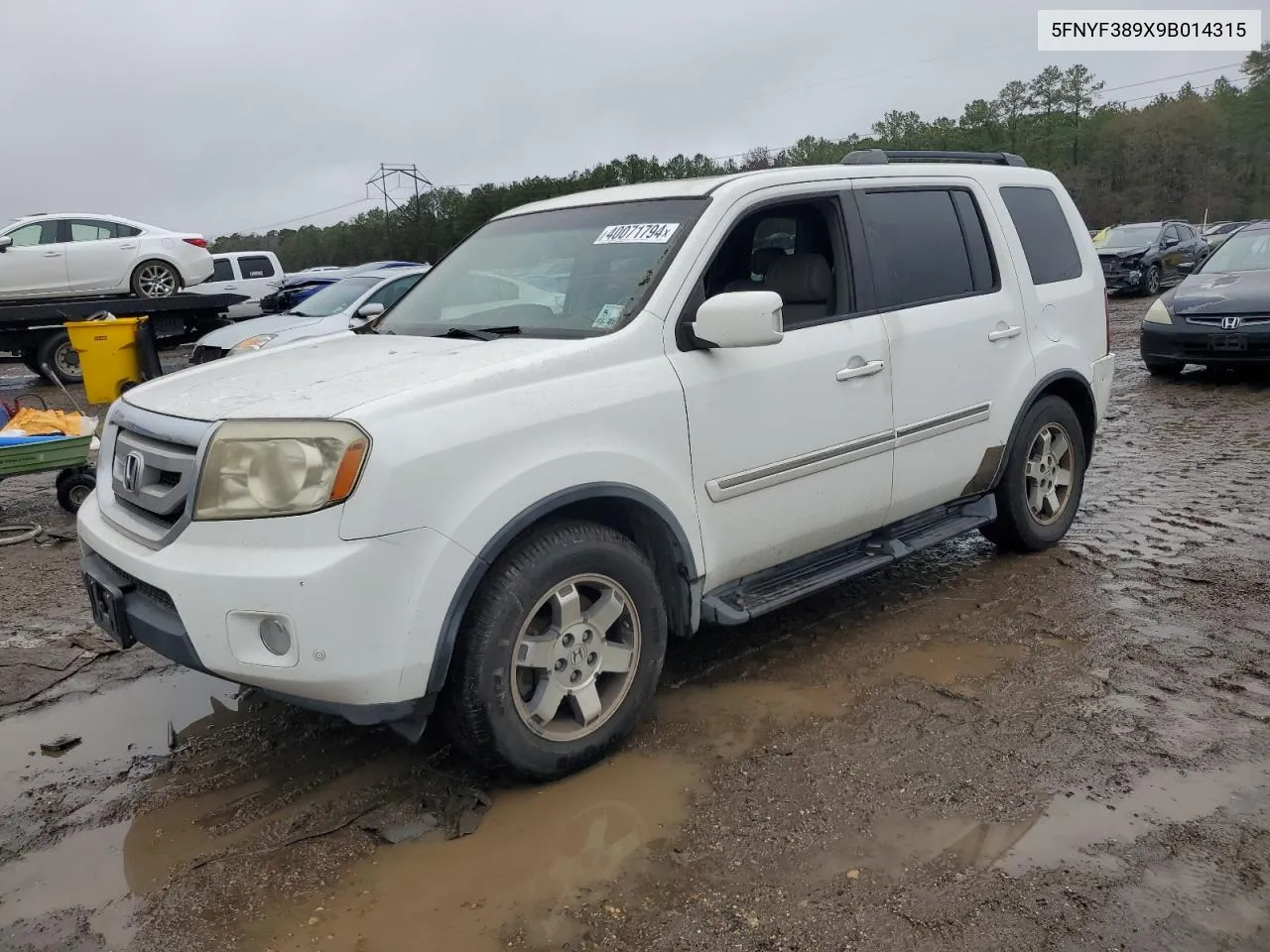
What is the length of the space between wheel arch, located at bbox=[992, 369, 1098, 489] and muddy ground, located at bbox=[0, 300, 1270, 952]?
→ 72 cm

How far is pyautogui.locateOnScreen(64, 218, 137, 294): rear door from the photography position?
15.5 meters

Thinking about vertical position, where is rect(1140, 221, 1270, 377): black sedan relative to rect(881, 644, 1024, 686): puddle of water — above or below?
above

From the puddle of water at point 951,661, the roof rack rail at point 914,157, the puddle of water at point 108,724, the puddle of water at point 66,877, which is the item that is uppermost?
the roof rack rail at point 914,157

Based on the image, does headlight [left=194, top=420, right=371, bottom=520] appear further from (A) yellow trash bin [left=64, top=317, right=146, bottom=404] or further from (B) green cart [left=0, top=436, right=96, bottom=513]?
(A) yellow trash bin [left=64, top=317, right=146, bottom=404]

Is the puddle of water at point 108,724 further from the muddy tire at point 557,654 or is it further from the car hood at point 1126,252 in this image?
the car hood at point 1126,252

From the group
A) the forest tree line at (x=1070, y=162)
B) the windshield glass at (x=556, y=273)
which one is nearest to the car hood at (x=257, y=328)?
the windshield glass at (x=556, y=273)

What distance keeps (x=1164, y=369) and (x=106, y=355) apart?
11718mm

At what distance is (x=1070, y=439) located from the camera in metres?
5.26

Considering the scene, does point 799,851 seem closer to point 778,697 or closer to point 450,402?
point 778,697

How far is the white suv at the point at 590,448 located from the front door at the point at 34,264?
1354 centimetres

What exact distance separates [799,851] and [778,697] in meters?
1.02

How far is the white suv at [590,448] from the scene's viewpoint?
9.12 feet

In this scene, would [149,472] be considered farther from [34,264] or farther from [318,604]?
[34,264]

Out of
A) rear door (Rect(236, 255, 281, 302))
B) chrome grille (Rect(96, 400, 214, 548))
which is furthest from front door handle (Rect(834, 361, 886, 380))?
rear door (Rect(236, 255, 281, 302))
